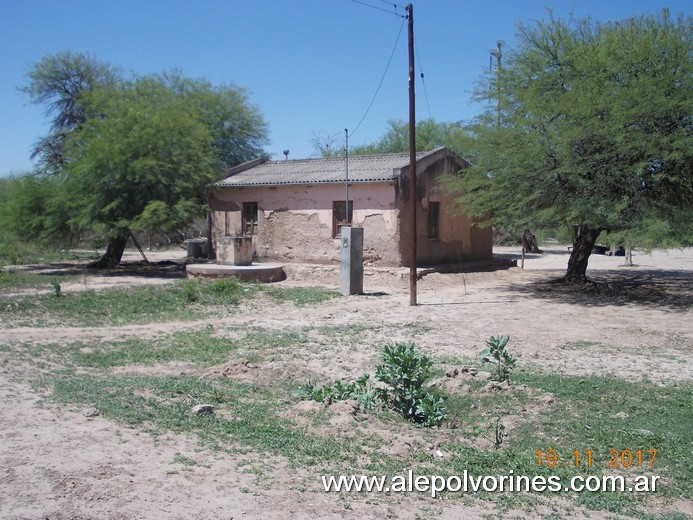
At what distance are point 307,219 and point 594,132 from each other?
1022 cm

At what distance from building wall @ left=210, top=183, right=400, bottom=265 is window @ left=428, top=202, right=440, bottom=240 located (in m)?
2.36

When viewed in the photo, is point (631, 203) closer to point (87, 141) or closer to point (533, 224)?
point (533, 224)

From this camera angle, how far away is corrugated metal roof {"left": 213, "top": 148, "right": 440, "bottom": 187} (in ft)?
70.7

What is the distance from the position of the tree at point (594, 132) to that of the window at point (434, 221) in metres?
4.09

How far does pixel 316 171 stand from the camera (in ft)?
78.5

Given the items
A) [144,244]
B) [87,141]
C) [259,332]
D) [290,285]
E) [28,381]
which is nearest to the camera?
[28,381]

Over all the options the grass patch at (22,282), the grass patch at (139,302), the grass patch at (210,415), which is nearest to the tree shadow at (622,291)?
the grass patch at (139,302)

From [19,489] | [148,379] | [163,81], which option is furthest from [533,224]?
[163,81]

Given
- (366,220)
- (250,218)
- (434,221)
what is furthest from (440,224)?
(250,218)

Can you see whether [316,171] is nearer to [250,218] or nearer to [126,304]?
[250,218]

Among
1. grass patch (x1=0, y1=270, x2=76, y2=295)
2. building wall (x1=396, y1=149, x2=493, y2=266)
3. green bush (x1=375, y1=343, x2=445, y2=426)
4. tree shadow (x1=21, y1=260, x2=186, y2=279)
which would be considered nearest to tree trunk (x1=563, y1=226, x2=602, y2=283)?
building wall (x1=396, y1=149, x2=493, y2=266)

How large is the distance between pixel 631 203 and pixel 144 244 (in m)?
29.5

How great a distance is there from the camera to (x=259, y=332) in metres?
12.0

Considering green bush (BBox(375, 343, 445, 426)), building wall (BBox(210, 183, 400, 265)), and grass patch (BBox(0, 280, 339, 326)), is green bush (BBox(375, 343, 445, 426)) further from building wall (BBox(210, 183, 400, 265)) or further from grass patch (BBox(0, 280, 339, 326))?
building wall (BBox(210, 183, 400, 265))
